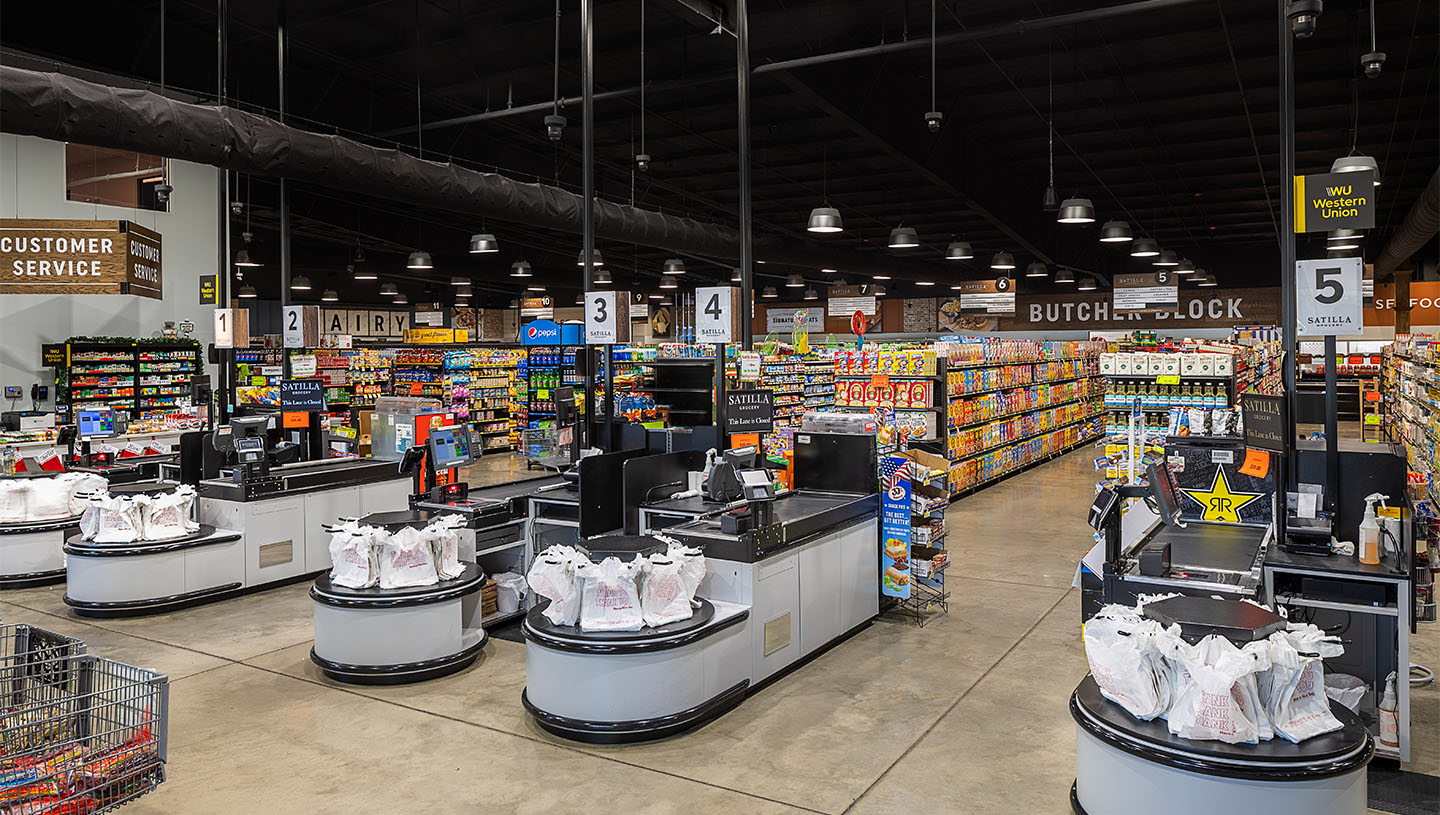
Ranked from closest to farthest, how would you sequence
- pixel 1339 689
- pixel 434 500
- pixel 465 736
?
pixel 1339 689, pixel 465 736, pixel 434 500

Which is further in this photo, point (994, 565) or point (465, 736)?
point (994, 565)

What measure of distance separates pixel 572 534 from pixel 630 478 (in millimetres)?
1106

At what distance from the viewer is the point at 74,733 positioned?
288cm

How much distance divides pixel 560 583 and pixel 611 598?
0.87ft

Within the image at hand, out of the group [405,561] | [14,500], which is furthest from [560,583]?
[14,500]

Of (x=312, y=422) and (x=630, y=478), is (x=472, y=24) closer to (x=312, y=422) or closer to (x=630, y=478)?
(x=312, y=422)

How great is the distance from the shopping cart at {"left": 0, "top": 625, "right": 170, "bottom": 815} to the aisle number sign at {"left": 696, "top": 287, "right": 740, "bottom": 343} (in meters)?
4.26

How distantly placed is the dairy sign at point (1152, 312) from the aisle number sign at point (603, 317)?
18163 millimetres

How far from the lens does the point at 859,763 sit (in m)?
4.20

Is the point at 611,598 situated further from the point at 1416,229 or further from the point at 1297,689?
the point at 1416,229

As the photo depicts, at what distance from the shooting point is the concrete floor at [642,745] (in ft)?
12.7

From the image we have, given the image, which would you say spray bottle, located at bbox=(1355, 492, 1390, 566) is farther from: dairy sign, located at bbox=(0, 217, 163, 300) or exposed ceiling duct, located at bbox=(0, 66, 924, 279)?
dairy sign, located at bbox=(0, 217, 163, 300)

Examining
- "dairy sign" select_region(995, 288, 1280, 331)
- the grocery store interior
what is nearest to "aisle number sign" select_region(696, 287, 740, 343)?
the grocery store interior

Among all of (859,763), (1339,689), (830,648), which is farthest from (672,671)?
(1339,689)
